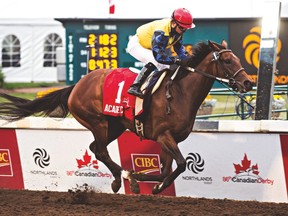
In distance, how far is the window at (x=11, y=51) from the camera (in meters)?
22.2

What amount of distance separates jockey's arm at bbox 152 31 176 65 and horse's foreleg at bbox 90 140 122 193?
1153 millimetres

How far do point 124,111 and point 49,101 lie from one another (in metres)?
1.02

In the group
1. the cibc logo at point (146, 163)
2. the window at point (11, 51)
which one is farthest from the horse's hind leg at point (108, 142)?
the window at point (11, 51)

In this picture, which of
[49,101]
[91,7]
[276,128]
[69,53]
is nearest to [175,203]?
[276,128]

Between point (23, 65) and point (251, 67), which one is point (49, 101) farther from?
point (23, 65)

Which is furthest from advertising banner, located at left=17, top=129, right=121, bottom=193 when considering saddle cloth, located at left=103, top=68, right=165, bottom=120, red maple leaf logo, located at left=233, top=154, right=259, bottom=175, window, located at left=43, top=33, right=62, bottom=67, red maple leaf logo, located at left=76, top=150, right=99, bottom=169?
window, located at left=43, top=33, right=62, bottom=67

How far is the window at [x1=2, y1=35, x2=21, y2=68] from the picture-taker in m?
22.2

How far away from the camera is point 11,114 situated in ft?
24.3

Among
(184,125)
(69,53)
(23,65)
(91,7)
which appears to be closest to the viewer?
(184,125)

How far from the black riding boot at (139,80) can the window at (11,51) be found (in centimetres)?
1590

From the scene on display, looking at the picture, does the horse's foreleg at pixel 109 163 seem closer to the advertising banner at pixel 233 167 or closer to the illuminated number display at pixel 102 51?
the advertising banner at pixel 233 167

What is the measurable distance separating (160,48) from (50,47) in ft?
52.2

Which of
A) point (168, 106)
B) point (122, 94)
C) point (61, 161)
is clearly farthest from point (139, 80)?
point (61, 161)

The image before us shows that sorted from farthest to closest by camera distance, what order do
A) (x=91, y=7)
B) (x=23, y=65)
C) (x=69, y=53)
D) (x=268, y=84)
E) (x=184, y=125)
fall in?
(x=23, y=65), (x=91, y=7), (x=69, y=53), (x=268, y=84), (x=184, y=125)
